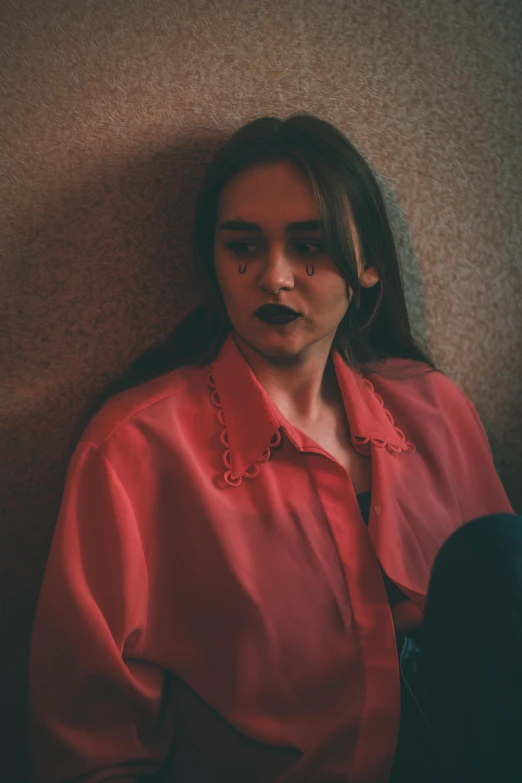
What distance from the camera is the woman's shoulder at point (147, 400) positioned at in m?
0.77

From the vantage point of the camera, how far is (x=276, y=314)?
81 centimetres

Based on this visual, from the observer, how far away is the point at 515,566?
1.92ft

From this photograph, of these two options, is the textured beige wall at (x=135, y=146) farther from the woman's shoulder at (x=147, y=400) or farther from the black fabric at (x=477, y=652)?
the black fabric at (x=477, y=652)

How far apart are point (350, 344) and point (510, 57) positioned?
612 millimetres

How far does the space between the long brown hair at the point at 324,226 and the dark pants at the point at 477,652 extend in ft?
1.32

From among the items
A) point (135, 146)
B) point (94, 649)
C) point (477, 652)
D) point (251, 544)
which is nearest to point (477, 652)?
point (477, 652)

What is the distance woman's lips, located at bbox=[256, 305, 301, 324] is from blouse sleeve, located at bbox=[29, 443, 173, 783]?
0.90 feet

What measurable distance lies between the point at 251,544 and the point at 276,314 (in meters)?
0.30

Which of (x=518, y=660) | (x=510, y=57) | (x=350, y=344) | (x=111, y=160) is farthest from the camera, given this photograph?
(x=510, y=57)

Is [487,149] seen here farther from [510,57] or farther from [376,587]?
[376,587]

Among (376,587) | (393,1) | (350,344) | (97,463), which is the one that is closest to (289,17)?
(393,1)

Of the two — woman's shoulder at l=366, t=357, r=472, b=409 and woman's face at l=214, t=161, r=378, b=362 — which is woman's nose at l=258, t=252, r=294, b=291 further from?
woman's shoulder at l=366, t=357, r=472, b=409

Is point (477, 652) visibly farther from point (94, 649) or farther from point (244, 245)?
point (244, 245)

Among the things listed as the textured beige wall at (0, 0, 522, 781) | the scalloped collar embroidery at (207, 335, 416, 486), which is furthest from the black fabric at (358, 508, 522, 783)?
the textured beige wall at (0, 0, 522, 781)
